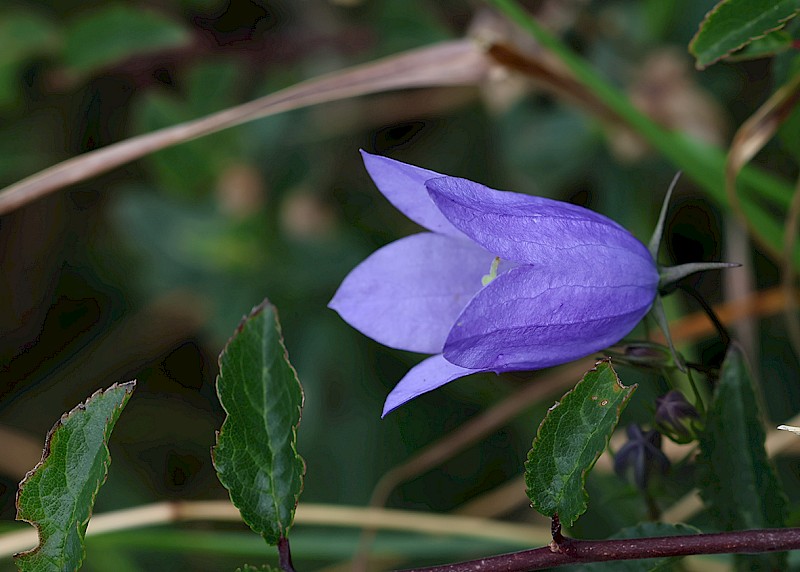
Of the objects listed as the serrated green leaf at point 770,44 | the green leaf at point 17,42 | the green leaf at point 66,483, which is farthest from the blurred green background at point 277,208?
the green leaf at point 66,483

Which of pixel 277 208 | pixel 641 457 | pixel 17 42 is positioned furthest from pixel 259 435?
pixel 17 42

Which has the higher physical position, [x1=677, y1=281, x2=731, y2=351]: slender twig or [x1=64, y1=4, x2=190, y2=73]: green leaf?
[x1=677, y1=281, x2=731, y2=351]: slender twig

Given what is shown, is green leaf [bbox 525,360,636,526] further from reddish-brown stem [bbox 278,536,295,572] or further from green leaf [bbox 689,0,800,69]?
green leaf [bbox 689,0,800,69]

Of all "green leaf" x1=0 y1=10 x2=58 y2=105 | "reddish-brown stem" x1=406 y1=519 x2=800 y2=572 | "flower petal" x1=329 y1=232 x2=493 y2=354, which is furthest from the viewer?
"green leaf" x1=0 y1=10 x2=58 y2=105

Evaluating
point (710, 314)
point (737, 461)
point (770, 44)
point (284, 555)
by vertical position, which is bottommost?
point (284, 555)

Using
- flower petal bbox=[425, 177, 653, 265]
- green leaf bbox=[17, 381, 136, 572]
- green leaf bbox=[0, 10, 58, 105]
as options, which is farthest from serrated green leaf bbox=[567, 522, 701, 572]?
green leaf bbox=[0, 10, 58, 105]

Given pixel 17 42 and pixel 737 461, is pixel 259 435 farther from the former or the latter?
pixel 17 42
